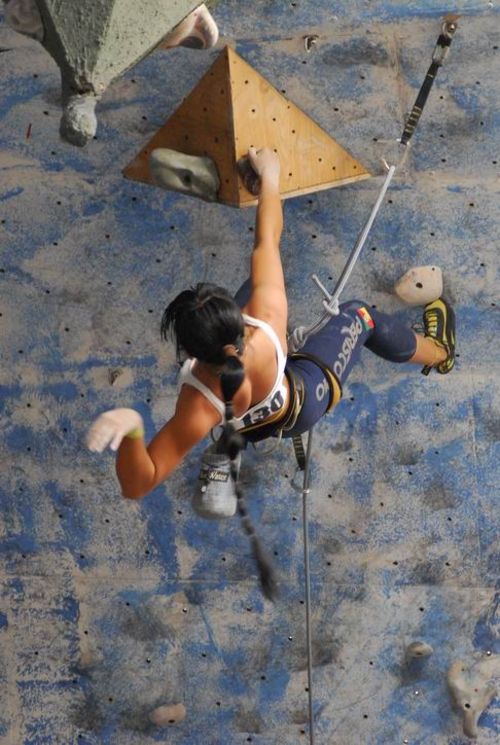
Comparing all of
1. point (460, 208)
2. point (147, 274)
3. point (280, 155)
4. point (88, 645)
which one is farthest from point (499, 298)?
point (88, 645)

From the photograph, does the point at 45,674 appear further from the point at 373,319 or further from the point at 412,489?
the point at 373,319

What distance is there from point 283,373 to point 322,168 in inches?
32.0

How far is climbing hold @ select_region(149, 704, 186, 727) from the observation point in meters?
3.66

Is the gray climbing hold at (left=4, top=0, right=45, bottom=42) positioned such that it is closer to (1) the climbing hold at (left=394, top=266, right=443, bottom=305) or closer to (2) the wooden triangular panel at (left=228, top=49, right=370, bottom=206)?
(2) the wooden triangular panel at (left=228, top=49, right=370, bottom=206)

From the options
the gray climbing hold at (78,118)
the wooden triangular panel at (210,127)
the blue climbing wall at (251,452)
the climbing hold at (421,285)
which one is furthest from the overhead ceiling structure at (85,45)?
the climbing hold at (421,285)

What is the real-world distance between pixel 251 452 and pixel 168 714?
0.88m

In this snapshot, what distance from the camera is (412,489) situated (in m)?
3.61

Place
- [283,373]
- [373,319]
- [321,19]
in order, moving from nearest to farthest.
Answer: [283,373] → [373,319] → [321,19]

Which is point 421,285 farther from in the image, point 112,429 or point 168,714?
point 168,714

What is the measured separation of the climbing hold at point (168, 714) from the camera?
366 cm

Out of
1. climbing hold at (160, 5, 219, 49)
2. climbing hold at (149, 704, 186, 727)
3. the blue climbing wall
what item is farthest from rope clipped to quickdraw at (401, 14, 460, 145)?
climbing hold at (149, 704, 186, 727)

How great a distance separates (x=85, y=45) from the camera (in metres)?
2.65

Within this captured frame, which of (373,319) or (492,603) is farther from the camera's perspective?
(492,603)

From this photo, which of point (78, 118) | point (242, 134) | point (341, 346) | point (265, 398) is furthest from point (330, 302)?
point (78, 118)
